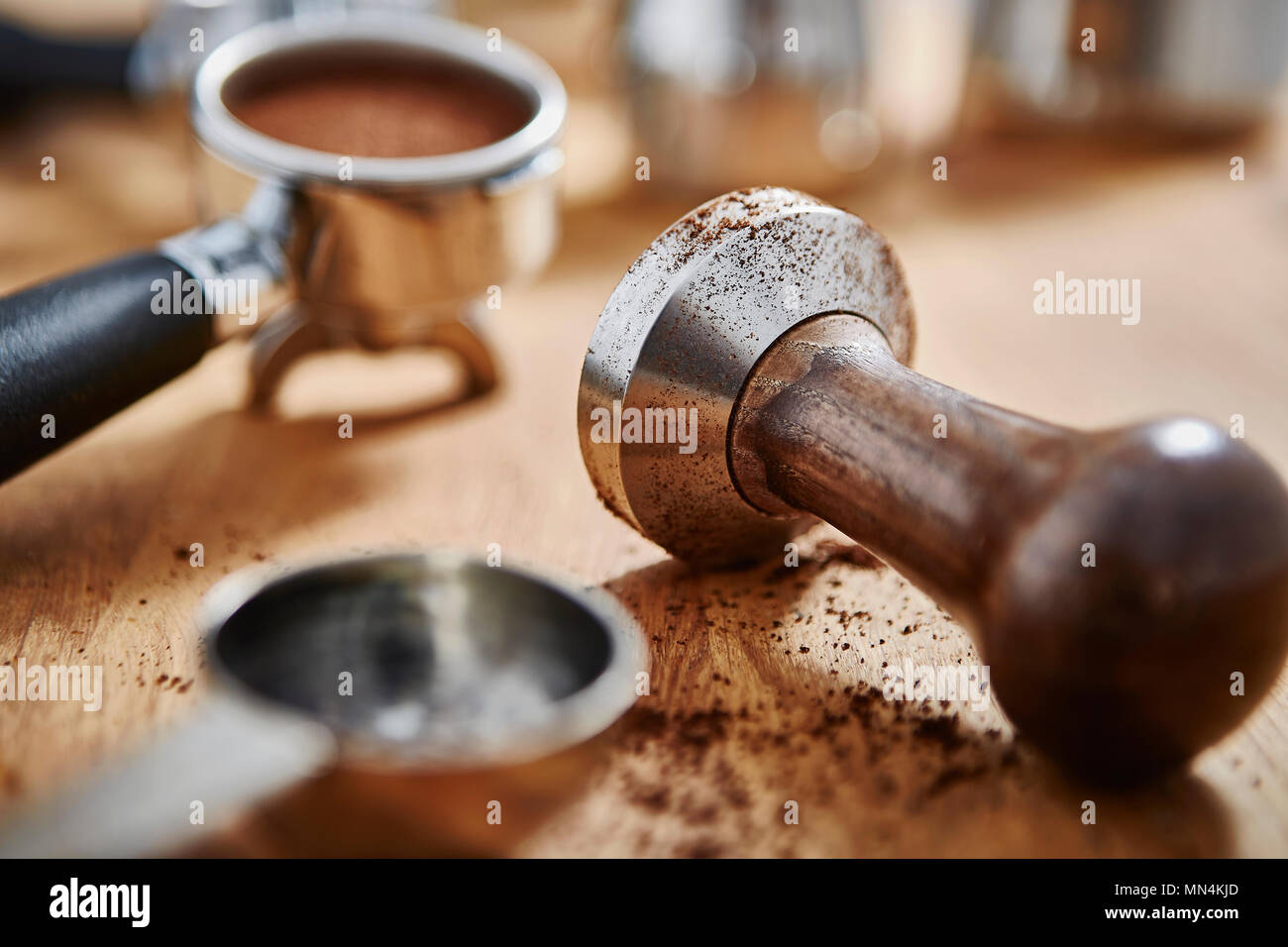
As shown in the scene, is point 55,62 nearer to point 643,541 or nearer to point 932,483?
point 643,541

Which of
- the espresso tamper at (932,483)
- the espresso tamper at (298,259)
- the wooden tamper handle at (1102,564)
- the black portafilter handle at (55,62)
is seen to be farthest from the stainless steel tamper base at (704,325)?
the black portafilter handle at (55,62)

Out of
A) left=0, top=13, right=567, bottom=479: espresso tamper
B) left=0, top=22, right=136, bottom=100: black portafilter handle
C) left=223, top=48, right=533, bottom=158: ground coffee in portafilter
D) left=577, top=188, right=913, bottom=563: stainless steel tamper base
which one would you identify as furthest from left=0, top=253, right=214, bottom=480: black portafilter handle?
left=0, top=22, right=136, bottom=100: black portafilter handle

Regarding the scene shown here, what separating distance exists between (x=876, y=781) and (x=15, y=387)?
1.57ft

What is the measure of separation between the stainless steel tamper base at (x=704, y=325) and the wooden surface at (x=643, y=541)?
0.08 m

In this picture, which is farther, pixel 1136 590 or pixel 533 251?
pixel 533 251

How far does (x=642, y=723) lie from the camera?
24.9 inches

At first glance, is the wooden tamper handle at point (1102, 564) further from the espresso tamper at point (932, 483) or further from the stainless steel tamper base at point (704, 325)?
the stainless steel tamper base at point (704, 325)

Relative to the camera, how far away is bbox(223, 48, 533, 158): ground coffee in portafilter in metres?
0.88

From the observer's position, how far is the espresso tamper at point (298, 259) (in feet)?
2.35

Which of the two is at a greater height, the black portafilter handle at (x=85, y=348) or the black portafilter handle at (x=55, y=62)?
the black portafilter handle at (x=55, y=62)

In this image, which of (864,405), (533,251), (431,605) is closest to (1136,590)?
(864,405)

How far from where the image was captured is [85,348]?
72 cm

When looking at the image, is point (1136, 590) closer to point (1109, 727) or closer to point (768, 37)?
point (1109, 727)

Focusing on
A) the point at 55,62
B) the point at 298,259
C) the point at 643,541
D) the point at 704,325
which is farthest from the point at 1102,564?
the point at 55,62
